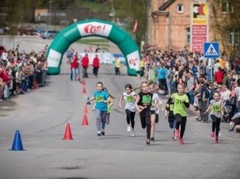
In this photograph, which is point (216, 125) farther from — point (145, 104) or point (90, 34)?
point (90, 34)

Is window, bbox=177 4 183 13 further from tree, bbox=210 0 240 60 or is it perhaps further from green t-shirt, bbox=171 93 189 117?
green t-shirt, bbox=171 93 189 117

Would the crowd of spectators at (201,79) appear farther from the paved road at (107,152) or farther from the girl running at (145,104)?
the girl running at (145,104)

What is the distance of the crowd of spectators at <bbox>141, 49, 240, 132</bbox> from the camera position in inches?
1324

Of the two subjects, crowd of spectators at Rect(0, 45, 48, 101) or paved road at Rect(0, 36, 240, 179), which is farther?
crowd of spectators at Rect(0, 45, 48, 101)

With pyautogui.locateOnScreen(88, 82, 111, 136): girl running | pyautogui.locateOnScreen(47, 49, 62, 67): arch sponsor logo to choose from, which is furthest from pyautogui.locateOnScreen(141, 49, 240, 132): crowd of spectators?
pyautogui.locateOnScreen(88, 82, 111, 136): girl running

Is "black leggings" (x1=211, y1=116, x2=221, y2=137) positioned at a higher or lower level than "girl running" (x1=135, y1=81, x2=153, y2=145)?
lower

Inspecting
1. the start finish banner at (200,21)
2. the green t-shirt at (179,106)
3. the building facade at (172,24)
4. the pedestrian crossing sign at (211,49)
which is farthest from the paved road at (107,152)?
the building facade at (172,24)

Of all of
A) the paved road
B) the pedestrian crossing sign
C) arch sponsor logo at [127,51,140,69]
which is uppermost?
the pedestrian crossing sign

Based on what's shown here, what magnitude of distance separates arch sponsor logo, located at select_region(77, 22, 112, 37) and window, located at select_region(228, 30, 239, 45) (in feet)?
54.2

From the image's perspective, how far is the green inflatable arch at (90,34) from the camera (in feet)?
201

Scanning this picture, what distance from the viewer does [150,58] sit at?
64250mm

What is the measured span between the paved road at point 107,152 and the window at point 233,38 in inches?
391

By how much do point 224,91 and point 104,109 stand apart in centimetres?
900

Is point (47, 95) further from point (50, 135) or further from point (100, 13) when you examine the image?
point (100, 13)
